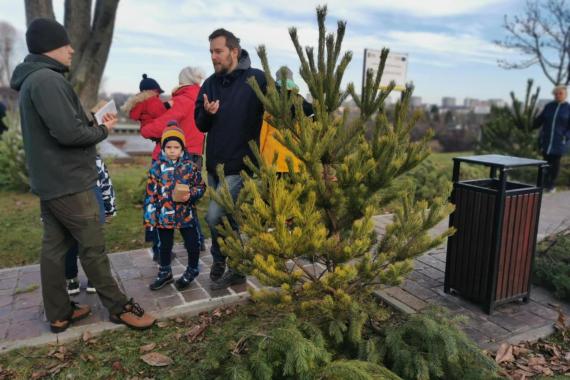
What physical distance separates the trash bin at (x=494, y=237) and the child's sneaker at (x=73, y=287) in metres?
3.33

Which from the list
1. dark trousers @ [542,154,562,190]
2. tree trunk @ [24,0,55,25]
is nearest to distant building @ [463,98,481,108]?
dark trousers @ [542,154,562,190]

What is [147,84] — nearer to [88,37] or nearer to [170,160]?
[170,160]

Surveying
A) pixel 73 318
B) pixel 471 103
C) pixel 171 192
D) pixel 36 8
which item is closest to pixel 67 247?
pixel 73 318

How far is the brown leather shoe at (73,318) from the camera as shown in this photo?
333 centimetres

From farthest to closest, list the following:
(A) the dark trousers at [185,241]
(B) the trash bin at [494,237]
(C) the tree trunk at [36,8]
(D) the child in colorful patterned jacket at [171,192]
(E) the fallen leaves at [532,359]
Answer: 1. (C) the tree trunk at [36,8]
2. (A) the dark trousers at [185,241]
3. (D) the child in colorful patterned jacket at [171,192]
4. (B) the trash bin at [494,237]
5. (E) the fallen leaves at [532,359]

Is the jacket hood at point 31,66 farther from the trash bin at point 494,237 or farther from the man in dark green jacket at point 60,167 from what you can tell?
the trash bin at point 494,237

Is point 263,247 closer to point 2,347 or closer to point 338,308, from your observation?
point 338,308

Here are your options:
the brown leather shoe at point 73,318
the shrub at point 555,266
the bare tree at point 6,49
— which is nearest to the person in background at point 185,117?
the brown leather shoe at point 73,318

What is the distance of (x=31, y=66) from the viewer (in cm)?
303

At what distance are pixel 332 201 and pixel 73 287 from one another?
2.62 meters

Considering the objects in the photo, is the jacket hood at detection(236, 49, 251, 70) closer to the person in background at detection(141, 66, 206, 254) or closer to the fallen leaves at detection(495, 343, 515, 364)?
the person in background at detection(141, 66, 206, 254)

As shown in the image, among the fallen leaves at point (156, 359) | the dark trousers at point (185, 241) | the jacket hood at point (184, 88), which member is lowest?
the fallen leaves at point (156, 359)

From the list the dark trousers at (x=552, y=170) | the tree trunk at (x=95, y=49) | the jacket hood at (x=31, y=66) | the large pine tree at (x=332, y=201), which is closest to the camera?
the large pine tree at (x=332, y=201)

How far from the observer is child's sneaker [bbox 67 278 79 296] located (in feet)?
13.0
